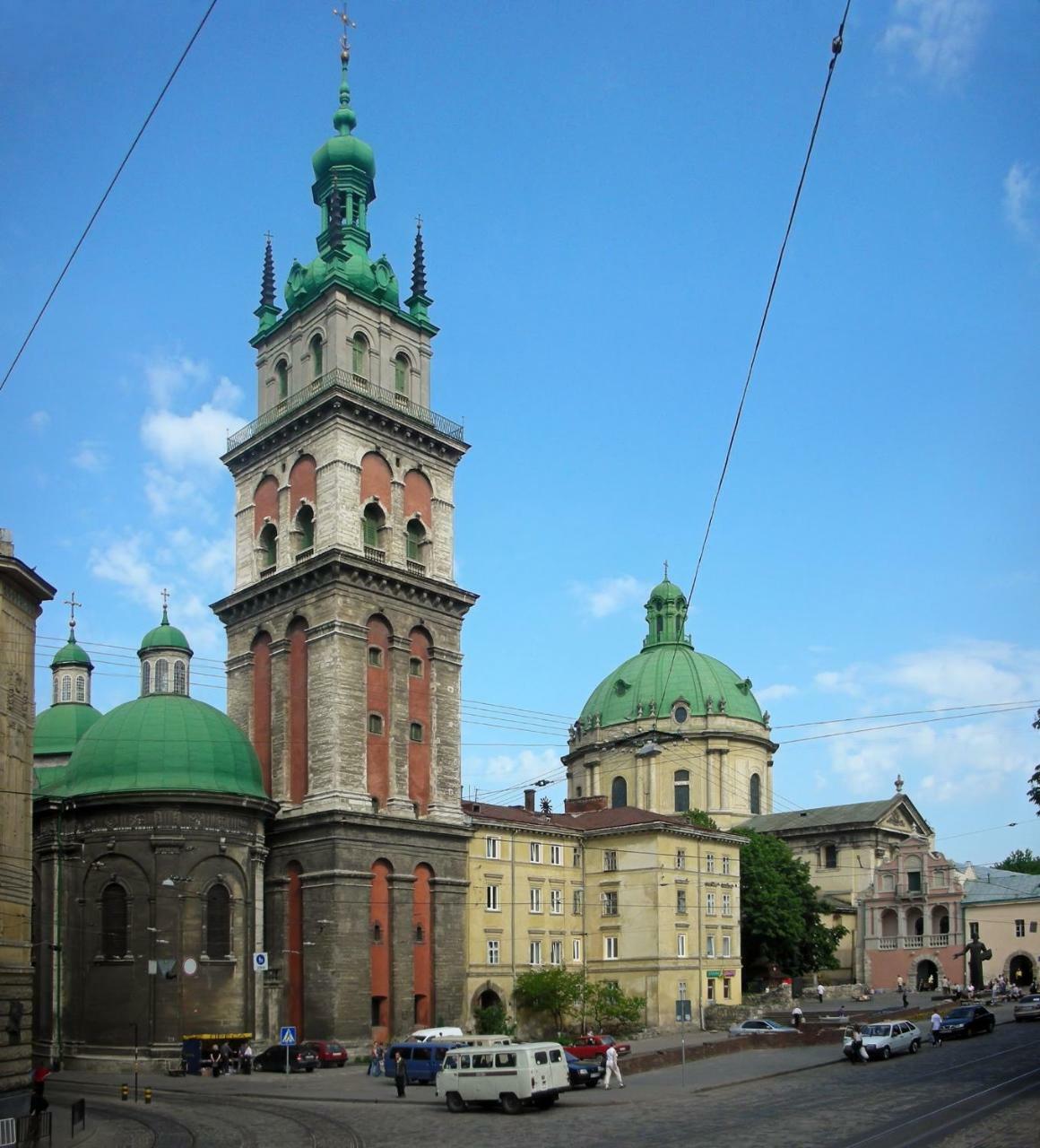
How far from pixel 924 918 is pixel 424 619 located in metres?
48.1

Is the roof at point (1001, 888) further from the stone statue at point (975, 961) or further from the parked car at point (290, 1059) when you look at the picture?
the parked car at point (290, 1059)

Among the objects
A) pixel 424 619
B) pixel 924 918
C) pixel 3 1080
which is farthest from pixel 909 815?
pixel 3 1080

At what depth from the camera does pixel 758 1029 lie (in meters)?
55.8

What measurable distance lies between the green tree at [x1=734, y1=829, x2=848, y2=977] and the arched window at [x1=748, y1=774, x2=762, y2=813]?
17389 millimetres

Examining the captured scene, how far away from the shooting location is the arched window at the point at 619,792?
335 feet

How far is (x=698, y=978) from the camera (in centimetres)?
6975

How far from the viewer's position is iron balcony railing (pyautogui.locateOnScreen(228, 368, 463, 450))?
63000 mm

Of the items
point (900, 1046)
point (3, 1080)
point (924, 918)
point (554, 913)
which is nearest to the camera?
point (3, 1080)

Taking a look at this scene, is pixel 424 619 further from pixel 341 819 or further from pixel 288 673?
pixel 341 819

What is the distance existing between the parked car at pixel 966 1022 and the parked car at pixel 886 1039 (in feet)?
15.8

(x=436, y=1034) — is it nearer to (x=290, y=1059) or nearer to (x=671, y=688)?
(x=290, y=1059)

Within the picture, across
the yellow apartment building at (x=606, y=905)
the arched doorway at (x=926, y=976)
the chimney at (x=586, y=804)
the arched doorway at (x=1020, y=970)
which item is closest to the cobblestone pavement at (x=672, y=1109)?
the yellow apartment building at (x=606, y=905)

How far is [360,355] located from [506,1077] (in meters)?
38.3

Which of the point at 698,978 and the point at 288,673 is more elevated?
the point at 288,673
